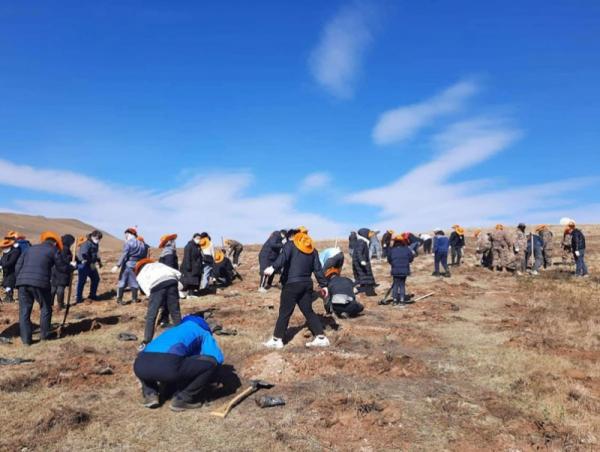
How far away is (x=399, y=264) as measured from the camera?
12.6 m

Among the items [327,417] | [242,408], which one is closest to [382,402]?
[327,417]

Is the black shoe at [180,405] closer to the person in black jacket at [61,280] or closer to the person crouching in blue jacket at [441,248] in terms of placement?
the person in black jacket at [61,280]

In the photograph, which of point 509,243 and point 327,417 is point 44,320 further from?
point 509,243

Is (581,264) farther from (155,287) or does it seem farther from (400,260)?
(155,287)

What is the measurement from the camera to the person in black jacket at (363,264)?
1366cm

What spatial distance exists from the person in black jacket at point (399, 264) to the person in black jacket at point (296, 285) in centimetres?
474

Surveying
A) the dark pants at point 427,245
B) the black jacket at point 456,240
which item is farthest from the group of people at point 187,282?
the dark pants at point 427,245

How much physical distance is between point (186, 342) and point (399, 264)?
805cm

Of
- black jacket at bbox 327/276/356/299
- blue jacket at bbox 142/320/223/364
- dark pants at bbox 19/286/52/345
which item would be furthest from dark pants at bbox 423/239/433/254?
blue jacket at bbox 142/320/223/364

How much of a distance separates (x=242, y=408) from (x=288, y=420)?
0.70 m

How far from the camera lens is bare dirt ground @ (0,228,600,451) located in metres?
4.90

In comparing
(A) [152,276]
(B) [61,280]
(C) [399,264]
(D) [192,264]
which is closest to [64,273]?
(B) [61,280]

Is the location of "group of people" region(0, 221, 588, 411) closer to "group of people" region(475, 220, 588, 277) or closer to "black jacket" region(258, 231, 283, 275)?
"black jacket" region(258, 231, 283, 275)

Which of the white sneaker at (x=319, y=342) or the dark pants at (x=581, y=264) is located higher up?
the dark pants at (x=581, y=264)
